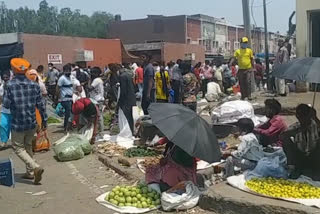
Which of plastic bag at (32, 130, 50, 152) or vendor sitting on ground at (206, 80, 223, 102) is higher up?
vendor sitting on ground at (206, 80, 223, 102)

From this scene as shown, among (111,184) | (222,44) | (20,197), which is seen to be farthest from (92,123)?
(222,44)

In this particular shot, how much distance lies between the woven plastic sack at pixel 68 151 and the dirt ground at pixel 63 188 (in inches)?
5.4

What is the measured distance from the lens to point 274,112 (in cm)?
661

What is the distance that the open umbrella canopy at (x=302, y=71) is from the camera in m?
5.58

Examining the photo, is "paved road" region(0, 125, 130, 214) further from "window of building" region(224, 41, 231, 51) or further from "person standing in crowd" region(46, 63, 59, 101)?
"window of building" region(224, 41, 231, 51)

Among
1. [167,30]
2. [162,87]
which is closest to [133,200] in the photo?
[162,87]

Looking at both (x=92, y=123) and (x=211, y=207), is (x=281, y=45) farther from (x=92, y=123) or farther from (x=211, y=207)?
(x=211, y=207)

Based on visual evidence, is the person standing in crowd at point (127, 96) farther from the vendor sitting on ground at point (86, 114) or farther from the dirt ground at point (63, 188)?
the dirt ground at point (63, 188)

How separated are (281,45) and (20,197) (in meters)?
10.1

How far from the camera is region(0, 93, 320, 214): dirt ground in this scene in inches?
226

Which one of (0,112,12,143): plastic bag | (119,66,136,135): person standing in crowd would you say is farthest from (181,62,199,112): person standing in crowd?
(0,112,12,143): plastic bag

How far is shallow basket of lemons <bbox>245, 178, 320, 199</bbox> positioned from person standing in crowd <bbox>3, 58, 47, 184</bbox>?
318cm

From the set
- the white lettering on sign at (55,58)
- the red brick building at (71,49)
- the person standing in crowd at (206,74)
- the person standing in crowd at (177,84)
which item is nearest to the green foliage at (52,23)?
the red brick building at (71,49)

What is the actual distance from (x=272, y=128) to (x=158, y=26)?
188 ft
